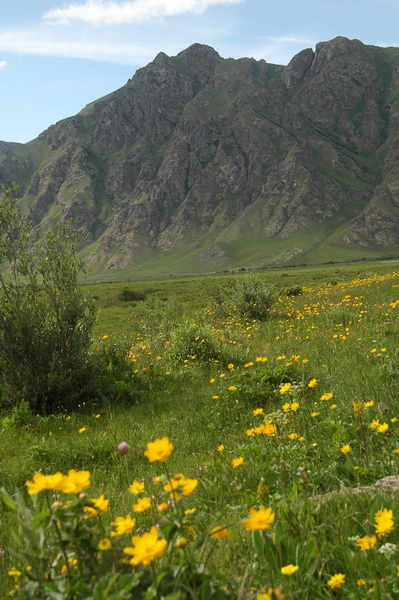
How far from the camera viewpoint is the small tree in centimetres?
762

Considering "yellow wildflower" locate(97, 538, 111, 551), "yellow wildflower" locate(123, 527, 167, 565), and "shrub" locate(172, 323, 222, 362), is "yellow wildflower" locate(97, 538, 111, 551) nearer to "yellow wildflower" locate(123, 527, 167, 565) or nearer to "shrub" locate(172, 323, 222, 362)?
"yellow wildflower" locate(123, 527, 167, 565)

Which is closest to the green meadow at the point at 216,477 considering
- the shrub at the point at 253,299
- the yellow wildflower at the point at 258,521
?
the yellow wildflower at the point at 258,521

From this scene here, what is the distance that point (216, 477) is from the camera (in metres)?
3.48

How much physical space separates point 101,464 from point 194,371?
13.0 feet

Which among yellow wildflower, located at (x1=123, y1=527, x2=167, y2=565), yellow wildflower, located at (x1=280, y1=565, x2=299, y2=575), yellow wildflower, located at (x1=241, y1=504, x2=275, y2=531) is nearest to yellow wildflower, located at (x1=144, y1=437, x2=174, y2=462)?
yellow wildflower, located at (x1=123, y1=527, x2=167, y2=565)

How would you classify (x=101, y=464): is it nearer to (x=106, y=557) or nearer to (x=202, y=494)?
(x=202, y=494)

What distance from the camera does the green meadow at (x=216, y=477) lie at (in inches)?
61.9

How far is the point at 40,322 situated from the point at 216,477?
5.74 meters

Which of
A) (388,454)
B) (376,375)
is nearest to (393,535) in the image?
(388,454)

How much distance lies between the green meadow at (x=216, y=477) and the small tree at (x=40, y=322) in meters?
0.50

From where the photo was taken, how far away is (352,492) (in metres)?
2.61

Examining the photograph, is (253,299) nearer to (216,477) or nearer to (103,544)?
(216,477)

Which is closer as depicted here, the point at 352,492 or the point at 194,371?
the point at 352,492

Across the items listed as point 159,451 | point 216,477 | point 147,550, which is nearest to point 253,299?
point 216,477
